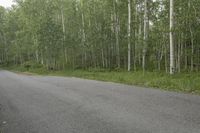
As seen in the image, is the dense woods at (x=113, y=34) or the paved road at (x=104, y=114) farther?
the dense woods at (x=113, y=34)

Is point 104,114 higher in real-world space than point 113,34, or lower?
lower

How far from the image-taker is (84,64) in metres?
41.5

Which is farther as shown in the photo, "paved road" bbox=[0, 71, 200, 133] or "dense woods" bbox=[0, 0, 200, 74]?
"dense woods" bbox=[0, 0, 200, 74]

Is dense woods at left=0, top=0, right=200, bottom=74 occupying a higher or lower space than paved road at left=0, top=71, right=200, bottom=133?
higher

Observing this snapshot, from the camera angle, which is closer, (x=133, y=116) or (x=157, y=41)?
(x=133, y=116)

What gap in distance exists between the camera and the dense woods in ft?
86.6

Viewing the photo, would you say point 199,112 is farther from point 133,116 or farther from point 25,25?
point 25,25

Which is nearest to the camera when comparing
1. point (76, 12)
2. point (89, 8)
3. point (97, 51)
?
point (97, 51)

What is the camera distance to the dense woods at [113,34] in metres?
26.4

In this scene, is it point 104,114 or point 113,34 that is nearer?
point 104,114

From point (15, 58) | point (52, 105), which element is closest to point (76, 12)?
point (15, 58)

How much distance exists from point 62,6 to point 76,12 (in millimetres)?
3229

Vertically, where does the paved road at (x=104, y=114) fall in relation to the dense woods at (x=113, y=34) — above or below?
below

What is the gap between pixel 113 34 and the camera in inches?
1425
